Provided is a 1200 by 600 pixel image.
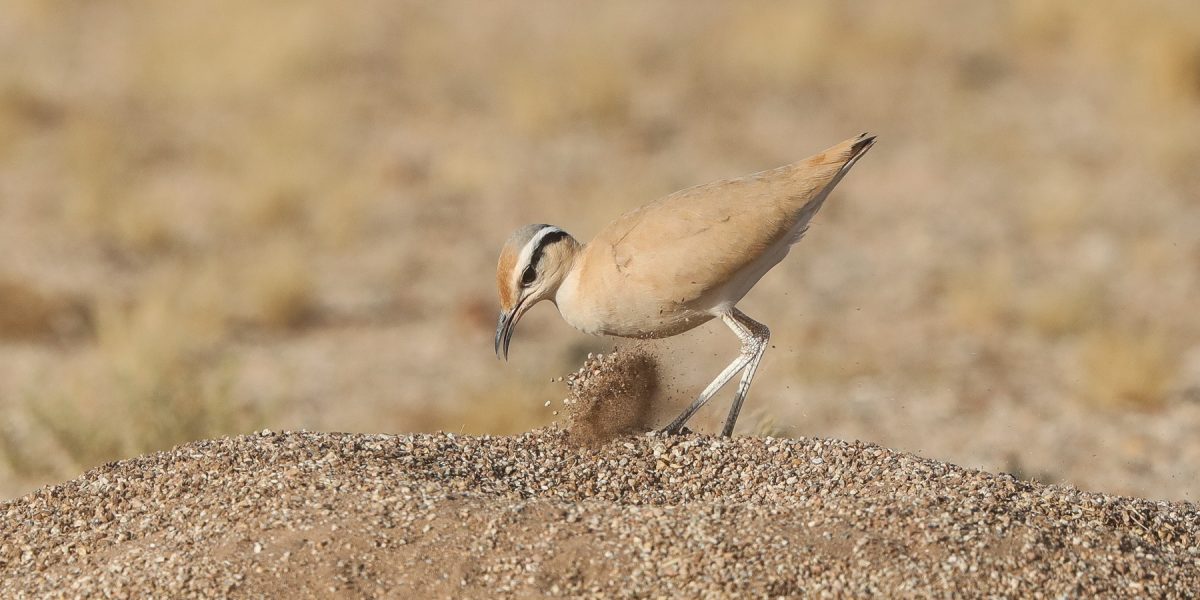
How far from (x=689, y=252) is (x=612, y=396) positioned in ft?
2.27

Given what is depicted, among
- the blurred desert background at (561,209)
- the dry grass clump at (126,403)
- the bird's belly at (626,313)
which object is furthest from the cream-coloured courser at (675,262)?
the dry grass clump at (126,403)

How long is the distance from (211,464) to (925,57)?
1422 centimetres

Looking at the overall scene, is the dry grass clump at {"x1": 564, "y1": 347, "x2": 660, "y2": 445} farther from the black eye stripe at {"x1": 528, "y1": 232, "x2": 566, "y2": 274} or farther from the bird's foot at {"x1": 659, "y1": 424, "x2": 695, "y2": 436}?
the black eye stripe at {"x1": 528, "y1": 232, "x2": 566, "y2": 274}

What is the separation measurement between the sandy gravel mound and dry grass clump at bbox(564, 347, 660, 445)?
14 centimetres

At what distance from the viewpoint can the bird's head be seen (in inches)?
238

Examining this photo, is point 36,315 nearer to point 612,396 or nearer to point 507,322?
point 507,322

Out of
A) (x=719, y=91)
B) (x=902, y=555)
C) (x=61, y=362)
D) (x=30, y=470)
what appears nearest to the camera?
(x=902, y=555)

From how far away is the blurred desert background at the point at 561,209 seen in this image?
1058 cm

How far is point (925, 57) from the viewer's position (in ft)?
59.8

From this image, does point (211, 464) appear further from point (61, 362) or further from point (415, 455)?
point (61, 362)

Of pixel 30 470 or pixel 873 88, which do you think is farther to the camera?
pixel 873 88

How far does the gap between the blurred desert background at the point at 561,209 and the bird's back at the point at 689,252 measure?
587 millimetres

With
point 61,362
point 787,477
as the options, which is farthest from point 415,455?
point 61,362

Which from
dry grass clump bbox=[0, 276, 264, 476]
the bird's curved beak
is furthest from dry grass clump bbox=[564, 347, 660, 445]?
dry grass clump bbox=[0, 276, 264, 476]
